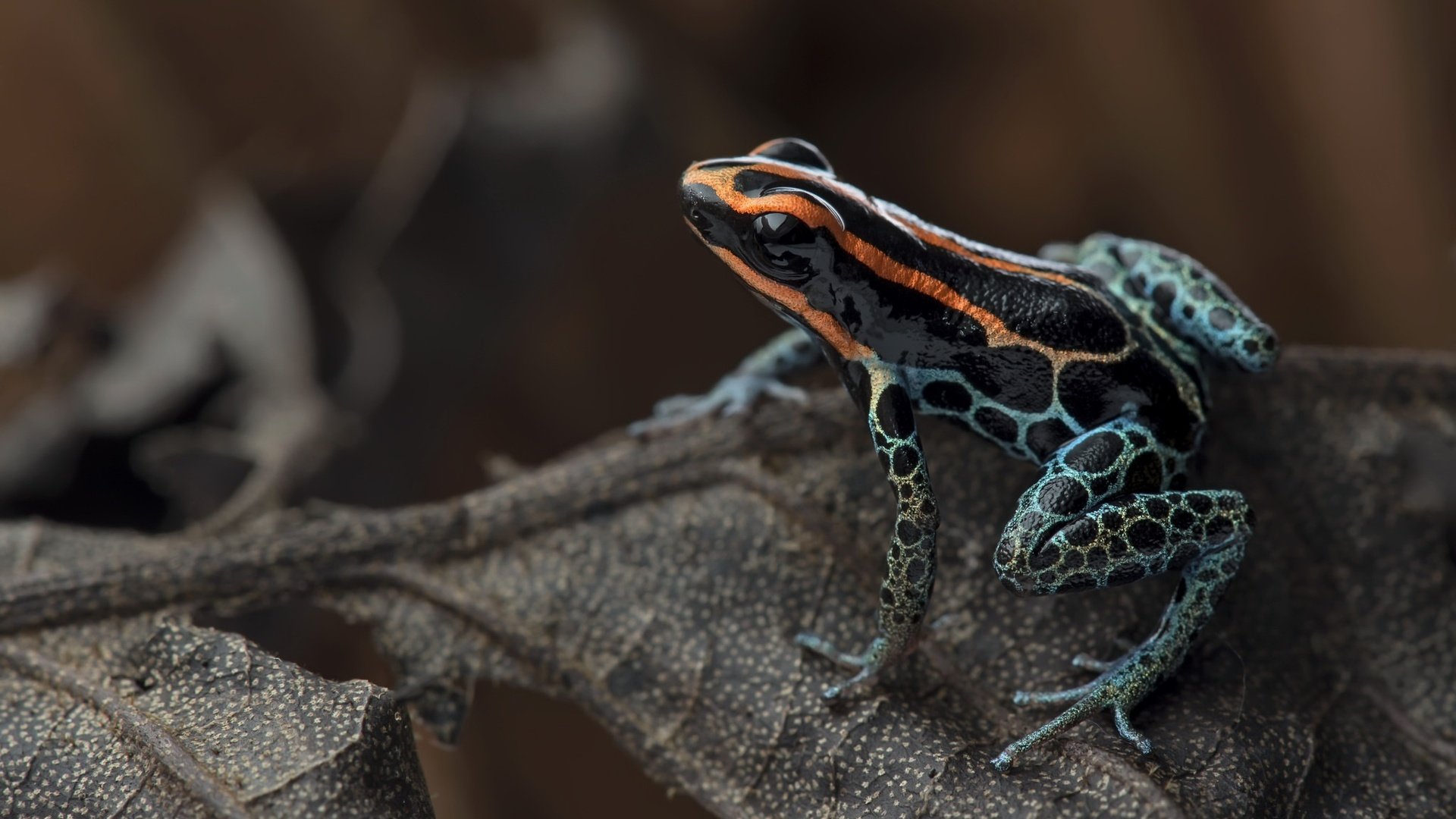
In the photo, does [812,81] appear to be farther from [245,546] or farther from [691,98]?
[245,546]

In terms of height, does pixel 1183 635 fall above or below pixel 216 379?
above

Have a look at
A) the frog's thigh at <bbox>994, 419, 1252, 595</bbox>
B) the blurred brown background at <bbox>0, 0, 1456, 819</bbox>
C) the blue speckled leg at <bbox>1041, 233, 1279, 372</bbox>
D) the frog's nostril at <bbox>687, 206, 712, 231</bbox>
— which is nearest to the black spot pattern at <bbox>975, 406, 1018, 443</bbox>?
the frog's thigh at <bbox>994, 419, 1252, 595</bbox>

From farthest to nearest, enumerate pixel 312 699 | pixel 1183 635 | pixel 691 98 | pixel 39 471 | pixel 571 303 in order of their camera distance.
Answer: pixel 571 303, pixel 691 98, pixel 39 471, pixel 1183 635, pixel 312 699

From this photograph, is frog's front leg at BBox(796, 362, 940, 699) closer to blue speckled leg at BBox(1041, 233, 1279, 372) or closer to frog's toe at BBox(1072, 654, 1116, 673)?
frog's toe at BBox(1072, 654, 1116, 673)

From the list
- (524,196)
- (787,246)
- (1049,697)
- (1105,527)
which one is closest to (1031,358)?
(1105,527)

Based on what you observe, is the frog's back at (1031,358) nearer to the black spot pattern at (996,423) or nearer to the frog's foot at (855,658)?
the black spot pattern at (996,423)

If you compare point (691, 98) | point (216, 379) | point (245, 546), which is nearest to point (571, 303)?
point (691, 98)

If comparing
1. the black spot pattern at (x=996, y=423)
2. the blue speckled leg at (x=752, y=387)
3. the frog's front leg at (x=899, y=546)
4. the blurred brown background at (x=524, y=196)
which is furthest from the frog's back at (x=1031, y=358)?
the blurred brown background at (x=524, y=196)
